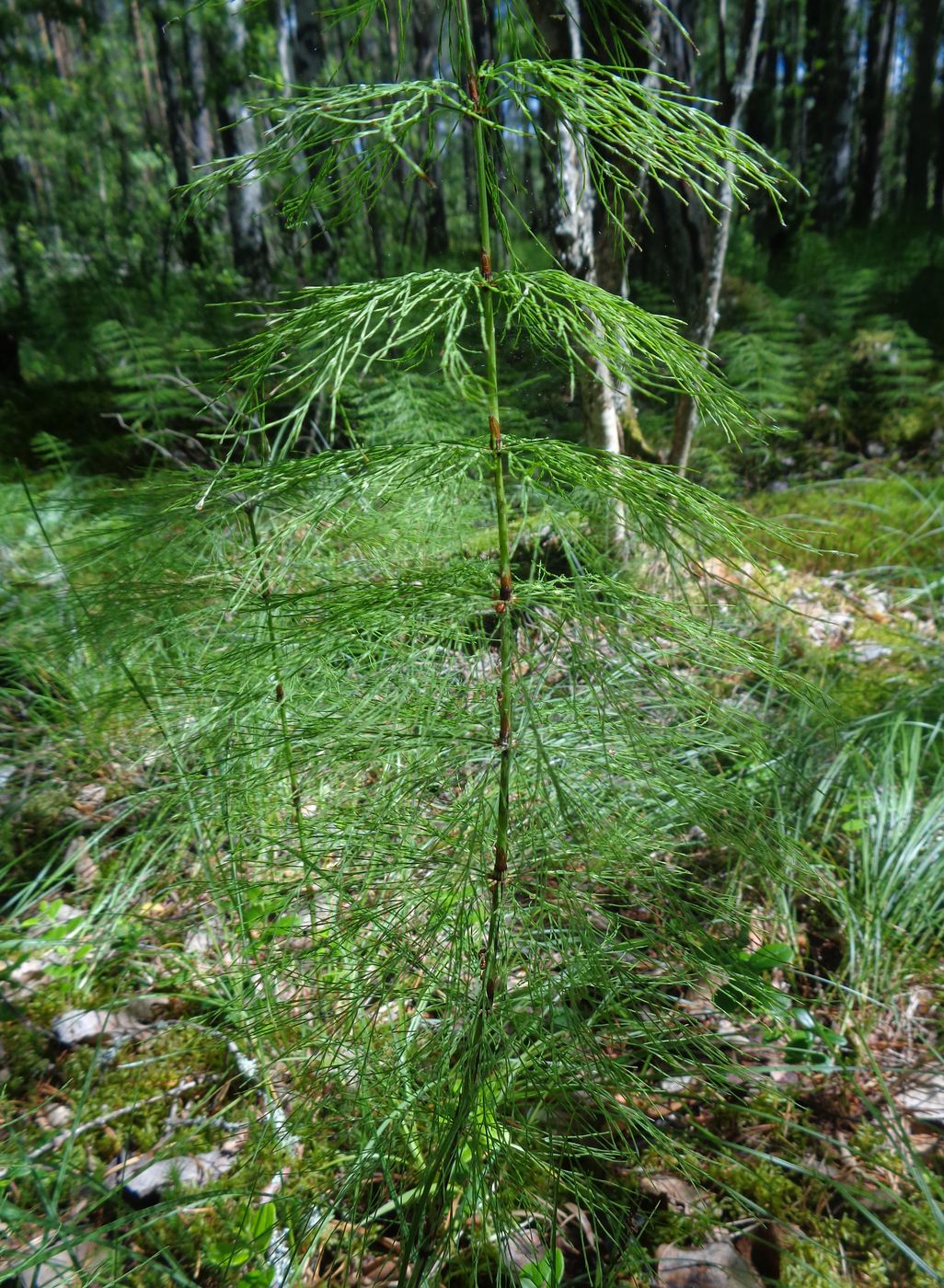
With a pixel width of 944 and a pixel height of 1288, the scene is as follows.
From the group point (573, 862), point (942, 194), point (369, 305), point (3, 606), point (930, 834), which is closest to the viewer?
point (369, 305)

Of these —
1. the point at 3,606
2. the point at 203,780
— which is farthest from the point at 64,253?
the point at 203,780

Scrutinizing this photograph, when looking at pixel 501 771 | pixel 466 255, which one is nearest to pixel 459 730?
pixel 501 771

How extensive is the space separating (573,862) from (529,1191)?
0.54m

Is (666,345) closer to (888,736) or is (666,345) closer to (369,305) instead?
(369,305)

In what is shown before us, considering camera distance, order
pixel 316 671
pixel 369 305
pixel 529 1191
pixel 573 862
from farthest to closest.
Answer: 1. pixel 316 671
2. pixel 573 862
3. pixel 529 1191
4. pixel 369 305

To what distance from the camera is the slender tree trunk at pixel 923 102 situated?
35.6 feet

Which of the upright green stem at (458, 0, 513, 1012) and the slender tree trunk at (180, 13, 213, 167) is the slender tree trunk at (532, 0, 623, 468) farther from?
the slender tree trunk at (180, 13, 213, 167)

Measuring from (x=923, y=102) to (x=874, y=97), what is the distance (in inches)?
40.6

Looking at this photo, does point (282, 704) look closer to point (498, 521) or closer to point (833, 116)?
point (498, 521)

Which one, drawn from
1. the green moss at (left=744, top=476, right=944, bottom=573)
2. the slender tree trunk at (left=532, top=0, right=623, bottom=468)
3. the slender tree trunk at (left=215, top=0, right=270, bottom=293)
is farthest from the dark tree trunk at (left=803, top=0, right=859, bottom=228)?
the slender tree trunk at (left=532, top=0, right=623, bottom=468)

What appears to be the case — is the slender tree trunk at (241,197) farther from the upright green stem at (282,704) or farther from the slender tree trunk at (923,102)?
the slender tree trunk at (923,102)

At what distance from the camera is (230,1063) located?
5.72ft

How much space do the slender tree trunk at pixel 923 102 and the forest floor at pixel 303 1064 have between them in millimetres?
11996

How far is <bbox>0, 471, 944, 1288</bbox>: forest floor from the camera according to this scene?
4.28 ft
